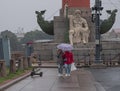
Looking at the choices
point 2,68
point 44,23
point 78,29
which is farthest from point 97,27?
point 2,68

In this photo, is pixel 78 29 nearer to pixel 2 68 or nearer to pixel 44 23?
pixel 44 23

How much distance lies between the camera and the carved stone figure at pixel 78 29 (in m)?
47.7

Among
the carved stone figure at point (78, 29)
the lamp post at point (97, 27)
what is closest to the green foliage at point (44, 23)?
the carved stone figure at point (78, 29)

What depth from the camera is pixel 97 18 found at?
3856 centimetres

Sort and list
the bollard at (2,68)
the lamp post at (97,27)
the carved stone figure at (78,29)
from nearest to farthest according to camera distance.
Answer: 1. the bollard at (2,68)
2. the lamp post at (97,27)
3. the carved stone figure at (78,29)

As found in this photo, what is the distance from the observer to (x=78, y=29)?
4772 centimetres

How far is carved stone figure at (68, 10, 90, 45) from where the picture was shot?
157ft

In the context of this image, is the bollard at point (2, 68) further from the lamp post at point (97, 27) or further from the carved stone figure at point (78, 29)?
the carved stone figure at point (78, 29)

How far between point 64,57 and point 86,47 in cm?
2022

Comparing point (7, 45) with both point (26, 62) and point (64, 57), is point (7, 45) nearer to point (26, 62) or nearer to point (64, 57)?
point (26, 62)

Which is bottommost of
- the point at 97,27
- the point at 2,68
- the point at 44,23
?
the point at 2,68

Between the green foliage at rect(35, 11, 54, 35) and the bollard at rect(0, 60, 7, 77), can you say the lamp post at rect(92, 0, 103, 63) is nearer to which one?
the green foliage at rect(35, 11, 54, 35)

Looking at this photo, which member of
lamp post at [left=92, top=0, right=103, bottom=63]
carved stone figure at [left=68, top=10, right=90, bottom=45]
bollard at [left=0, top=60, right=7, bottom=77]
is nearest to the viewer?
bollard at [left=0, top=60, right=7, bottom=77]

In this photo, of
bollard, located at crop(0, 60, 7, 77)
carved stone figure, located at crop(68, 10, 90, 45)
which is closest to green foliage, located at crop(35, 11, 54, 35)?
carved stone figure, located at crop(68, 10, 90, 45)
